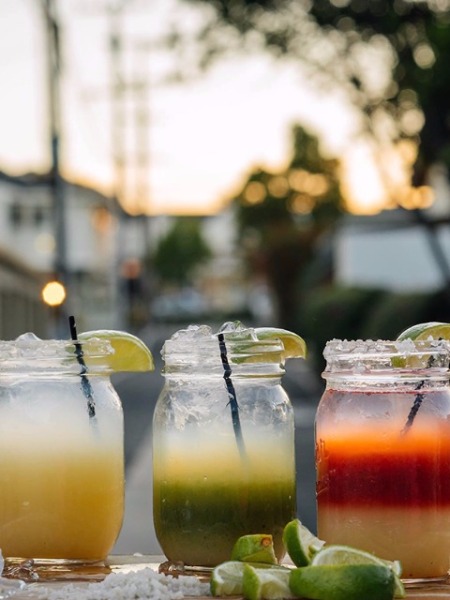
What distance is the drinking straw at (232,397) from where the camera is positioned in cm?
206

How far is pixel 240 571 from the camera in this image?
1.88 metres

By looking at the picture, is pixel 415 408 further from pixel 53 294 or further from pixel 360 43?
pixel 360 43

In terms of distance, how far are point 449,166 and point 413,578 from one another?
11916 millimetres

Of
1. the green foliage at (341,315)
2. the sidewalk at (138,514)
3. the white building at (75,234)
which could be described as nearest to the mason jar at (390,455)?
the sidewalk at (138,514)

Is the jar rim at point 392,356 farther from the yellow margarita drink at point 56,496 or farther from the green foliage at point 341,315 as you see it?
the green foliage at point 341,315

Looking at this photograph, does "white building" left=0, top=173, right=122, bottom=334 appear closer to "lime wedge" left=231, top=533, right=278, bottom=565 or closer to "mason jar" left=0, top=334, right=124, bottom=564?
"mason jar" left=0, top=334, right=124, bottom=564

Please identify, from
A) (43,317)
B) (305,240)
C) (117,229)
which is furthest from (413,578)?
(117,229)

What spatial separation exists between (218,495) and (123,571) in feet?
0.69

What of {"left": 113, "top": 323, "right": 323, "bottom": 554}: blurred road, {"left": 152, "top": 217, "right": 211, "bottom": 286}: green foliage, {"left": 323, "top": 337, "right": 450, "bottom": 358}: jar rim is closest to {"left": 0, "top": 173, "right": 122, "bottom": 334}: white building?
{"left": 152, "top": 217, "right": 211, "bottom": 286}: green foliage

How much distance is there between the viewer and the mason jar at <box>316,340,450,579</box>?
197cm

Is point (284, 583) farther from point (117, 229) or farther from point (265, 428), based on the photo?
point (117, 229)

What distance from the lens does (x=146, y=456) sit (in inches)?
571

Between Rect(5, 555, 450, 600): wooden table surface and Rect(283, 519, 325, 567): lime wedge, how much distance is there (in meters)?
0.13

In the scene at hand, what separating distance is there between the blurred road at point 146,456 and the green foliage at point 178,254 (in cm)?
5640
